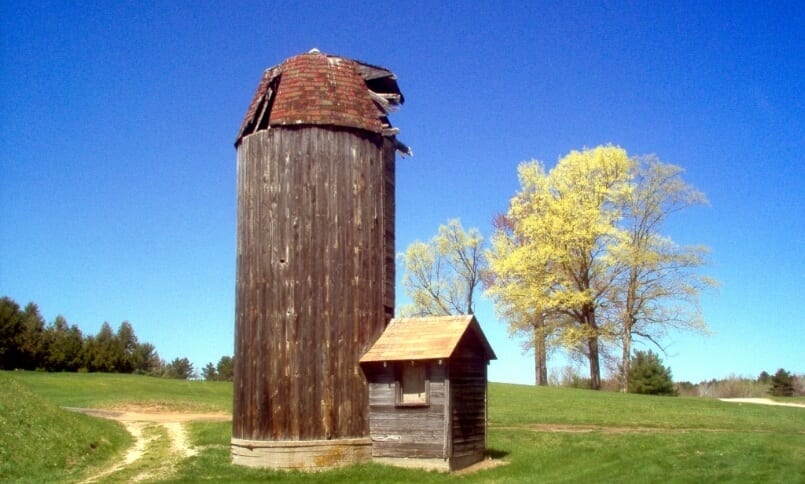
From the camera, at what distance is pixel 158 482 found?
58.6ft

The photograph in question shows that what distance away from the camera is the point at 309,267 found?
20.7m

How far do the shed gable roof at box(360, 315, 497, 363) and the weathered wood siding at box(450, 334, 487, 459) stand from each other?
29 cm

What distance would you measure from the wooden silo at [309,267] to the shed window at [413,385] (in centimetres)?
111

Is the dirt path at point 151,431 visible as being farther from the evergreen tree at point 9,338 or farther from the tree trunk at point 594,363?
the evergreen tree at point 9,338

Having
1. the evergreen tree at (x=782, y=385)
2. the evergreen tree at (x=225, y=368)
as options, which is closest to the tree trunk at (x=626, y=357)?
the evergreen tree at (x=782, y=385)

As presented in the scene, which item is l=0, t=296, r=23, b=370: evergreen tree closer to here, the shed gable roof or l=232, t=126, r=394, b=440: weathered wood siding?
l=232, t=126, r=394, b=440: weathered wood siding

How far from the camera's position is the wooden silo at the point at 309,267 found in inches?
798

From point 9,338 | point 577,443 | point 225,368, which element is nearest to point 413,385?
point 577,443

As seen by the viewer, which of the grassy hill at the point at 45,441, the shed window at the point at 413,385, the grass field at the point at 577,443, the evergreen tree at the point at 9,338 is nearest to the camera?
the grass field at the point at 577,443

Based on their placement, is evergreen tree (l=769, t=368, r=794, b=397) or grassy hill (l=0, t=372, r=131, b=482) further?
evergreen tree (l=769, t=368, r=794, b=397)

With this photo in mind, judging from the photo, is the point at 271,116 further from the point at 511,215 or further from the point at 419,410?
the point at 511,215

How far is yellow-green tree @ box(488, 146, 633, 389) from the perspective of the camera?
41906 mm

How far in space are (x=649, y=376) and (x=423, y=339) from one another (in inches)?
1093

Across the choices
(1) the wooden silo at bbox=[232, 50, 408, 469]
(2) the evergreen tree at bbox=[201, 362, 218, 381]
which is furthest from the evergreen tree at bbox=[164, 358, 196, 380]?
(1) the wooden silo at bbox=[232, 50, 408, 469]
